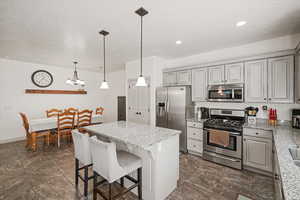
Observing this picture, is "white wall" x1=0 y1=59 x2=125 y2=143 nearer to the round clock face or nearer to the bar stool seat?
the round clock face

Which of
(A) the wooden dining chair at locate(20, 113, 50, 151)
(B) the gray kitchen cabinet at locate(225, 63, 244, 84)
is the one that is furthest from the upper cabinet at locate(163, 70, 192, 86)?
(A) the wooden dining chair at locate(20, 113, 50, 151)

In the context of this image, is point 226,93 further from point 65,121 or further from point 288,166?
point 65,121

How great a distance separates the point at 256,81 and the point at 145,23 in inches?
96.7

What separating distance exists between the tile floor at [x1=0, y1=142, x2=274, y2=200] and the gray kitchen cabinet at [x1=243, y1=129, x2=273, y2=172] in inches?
7.8

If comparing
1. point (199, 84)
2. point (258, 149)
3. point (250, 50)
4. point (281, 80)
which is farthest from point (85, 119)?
point (281, 80)

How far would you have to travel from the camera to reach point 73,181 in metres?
2.33

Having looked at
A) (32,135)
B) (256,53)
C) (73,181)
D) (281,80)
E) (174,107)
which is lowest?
(73,181)

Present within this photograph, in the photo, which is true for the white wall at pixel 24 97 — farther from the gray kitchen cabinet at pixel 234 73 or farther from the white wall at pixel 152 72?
the gray kitchen cabinet at pixel 234 73

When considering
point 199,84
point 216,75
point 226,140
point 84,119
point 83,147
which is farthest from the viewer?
point 84,119

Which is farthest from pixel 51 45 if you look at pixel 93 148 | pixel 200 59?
pixel 200 59

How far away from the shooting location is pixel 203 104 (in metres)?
3.67

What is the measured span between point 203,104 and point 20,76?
5.82m

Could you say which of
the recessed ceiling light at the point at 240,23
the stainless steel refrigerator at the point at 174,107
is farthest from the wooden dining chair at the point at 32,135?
the recessed ceiling light at the point at 240,23

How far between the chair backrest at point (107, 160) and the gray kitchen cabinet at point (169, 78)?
285 cm
